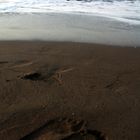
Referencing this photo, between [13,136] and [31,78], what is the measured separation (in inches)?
56.8

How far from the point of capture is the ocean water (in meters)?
9.44

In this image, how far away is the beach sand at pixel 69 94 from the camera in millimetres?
3197

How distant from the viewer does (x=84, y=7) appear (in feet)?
35.4

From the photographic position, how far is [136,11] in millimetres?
9977

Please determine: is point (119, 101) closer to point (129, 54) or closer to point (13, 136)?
point (13, 136)

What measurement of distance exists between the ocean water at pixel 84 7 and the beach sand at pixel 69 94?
381cm

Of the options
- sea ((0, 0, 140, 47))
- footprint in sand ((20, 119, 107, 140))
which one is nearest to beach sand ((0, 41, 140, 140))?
footprint in sand ((20, 119, 107, 140))

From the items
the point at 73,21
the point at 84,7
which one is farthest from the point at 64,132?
the point at 84,7

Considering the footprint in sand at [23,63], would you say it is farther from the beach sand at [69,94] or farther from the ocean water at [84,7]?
the ocean water at [84,7]

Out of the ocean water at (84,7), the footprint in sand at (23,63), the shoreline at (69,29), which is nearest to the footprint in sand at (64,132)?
the footprint in sand at (23,63)

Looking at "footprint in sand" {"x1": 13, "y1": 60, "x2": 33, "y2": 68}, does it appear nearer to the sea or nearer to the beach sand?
the beach sand

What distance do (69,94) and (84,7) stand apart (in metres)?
7.28

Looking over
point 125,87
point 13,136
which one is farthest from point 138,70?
point 13,136

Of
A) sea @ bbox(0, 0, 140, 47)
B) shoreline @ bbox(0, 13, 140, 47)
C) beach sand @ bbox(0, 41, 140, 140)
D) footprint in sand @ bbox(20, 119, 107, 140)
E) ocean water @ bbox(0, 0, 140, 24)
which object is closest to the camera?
footprint in sand @ bbox(20, 119, 107, 140)
